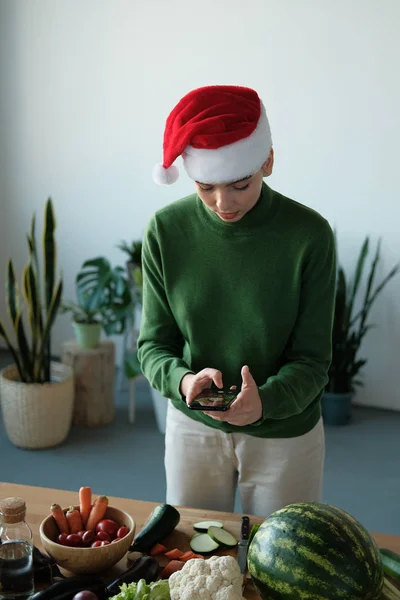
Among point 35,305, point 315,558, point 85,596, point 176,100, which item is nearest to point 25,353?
point 35,305

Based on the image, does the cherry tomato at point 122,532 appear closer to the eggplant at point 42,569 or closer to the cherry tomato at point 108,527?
the cherry tomato at point 108,527

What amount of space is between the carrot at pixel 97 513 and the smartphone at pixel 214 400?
26cm

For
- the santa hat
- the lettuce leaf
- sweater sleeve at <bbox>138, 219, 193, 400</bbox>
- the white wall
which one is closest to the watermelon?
the lettuce leaf

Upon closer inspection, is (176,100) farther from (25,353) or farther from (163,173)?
(163,173)

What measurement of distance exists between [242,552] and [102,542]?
0.27 meters

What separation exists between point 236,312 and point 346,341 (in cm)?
272

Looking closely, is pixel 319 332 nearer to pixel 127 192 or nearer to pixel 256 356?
pixel 256 356

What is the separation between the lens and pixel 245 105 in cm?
161

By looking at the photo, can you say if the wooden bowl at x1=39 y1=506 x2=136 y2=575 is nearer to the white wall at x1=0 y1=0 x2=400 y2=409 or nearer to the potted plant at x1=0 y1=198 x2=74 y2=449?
the potted plant at x1=0 y1=198 x2=74 y2=449

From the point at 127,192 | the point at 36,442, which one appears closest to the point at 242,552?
the point at 36,442

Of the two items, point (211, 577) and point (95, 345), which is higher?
point (211, 577)

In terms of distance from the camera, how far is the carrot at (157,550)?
5.07 ft

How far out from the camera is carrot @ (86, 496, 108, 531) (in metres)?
1.54

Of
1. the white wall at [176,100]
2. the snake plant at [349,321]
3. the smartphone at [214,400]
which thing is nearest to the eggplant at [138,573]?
the smartphone at [214,400]
